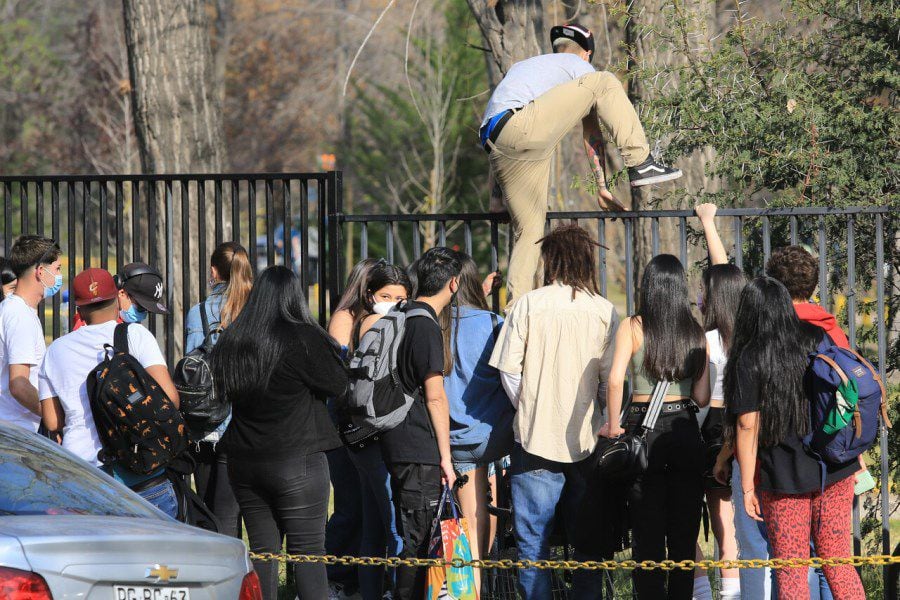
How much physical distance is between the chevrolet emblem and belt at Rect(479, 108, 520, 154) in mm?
3245

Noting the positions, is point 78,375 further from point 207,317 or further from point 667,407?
point 667,407

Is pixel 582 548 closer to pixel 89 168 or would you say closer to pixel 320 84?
pixel 89 168

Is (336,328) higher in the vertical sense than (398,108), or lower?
lower

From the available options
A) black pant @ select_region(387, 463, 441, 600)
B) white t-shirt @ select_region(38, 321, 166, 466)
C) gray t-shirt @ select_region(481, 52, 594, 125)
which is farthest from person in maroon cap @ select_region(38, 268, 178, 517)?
gray t-shirt @ select_region(481, 52, 594, 125)

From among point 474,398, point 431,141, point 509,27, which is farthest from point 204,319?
point 431,141

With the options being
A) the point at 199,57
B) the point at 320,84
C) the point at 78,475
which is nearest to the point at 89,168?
the point at 320,84

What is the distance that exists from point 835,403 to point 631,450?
2.83 ft

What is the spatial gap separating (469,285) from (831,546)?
2032mm

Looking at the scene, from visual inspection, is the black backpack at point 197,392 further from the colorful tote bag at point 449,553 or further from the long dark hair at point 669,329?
the long dark hair at point 669,329

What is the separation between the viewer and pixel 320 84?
1422 inches

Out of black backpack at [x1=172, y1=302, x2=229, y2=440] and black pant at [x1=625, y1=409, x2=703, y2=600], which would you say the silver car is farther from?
black pant at [x1=625, y1=409, x2=703, y2=600]

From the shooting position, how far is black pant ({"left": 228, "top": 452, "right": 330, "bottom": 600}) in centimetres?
500

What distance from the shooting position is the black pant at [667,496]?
4.93 meters

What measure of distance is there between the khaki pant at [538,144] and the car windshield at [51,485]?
2610mm
